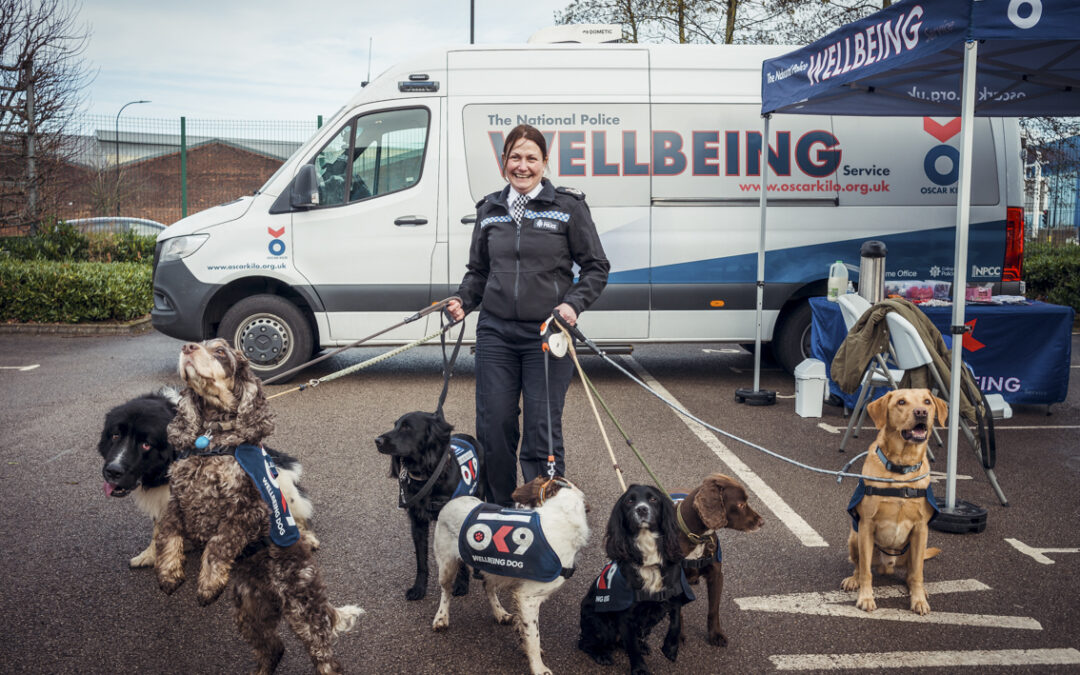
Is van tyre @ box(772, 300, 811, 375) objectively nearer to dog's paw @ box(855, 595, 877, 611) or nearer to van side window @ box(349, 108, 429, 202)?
van side window @ box(349, 108, 429, 202)

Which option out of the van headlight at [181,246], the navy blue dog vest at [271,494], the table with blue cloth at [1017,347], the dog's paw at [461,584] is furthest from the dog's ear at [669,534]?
the van headlight at [181,246]

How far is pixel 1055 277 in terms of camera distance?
12484 mm

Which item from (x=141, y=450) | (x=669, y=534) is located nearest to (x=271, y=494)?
(x=141, y=450)

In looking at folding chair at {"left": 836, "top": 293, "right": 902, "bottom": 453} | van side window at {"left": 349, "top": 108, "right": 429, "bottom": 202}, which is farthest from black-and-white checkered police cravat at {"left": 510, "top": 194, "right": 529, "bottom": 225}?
van side window at {"left": 349, "top": 108, "right": 429, "bottom": 202}

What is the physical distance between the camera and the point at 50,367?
9.00 m

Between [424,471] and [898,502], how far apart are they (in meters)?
2.02

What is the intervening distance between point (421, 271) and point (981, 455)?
4906mm

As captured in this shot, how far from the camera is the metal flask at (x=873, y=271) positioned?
266 inches

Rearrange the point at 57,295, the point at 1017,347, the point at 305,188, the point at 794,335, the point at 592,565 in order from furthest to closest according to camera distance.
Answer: the point at 57,295 → the point at 794,335 → the point at 305,188 → the point at 1017,347 → the point at 592,565

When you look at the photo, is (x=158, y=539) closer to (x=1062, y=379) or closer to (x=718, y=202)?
(x=718, y=202)

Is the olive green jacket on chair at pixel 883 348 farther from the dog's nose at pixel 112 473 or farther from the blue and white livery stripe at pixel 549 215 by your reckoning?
the dog's nose at pixel 112 473

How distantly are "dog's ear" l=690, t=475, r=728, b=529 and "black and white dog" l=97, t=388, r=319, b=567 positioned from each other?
155 cm

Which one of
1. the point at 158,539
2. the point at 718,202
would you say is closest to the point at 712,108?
the point at 718,202

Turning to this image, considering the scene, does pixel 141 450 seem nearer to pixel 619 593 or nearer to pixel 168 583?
pixel 168 583
